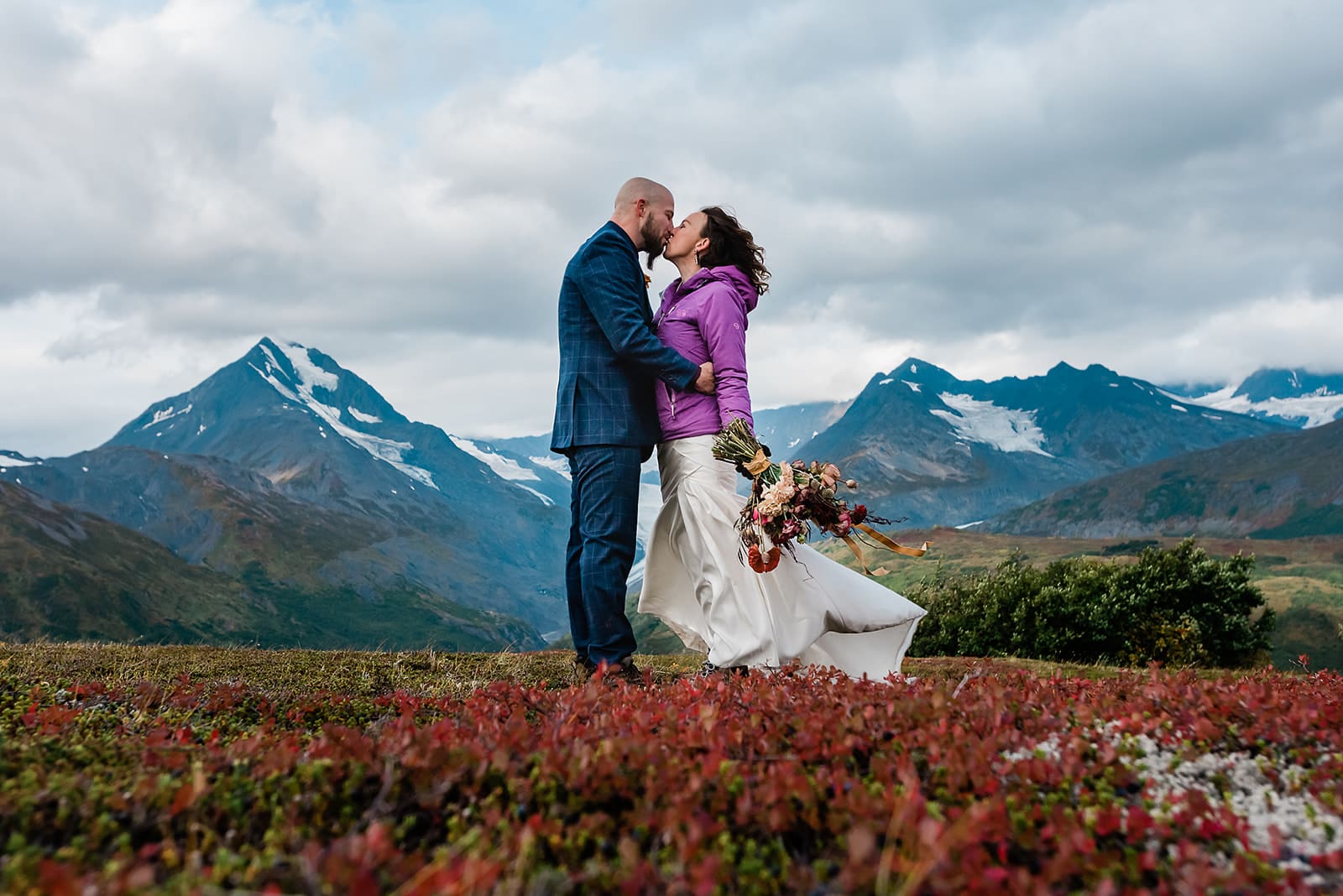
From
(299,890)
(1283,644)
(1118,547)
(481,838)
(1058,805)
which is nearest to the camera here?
(299,890)

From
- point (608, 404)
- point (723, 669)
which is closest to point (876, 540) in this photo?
point (723, 669)

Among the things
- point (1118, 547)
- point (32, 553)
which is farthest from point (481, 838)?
point (32, 553)

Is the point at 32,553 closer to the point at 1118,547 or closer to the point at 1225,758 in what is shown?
the point at 1118,547

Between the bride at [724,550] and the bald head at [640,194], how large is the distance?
1.10 ft

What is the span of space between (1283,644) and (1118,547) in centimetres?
5778

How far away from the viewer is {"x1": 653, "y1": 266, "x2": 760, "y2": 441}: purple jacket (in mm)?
7391

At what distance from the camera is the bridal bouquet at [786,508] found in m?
6.54

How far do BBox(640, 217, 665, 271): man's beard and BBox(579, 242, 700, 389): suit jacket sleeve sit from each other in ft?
1.59

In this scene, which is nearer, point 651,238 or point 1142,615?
point 651,238

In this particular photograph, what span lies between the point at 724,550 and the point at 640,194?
315 cm

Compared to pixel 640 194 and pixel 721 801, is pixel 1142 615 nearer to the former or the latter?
pixel 640 194

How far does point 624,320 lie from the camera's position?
7113 mm

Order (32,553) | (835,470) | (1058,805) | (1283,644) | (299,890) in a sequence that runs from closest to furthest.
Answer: (299,890) < (1058,805) < (835,470) < (1283,644) < (32,553)

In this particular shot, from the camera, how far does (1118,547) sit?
91.9m
